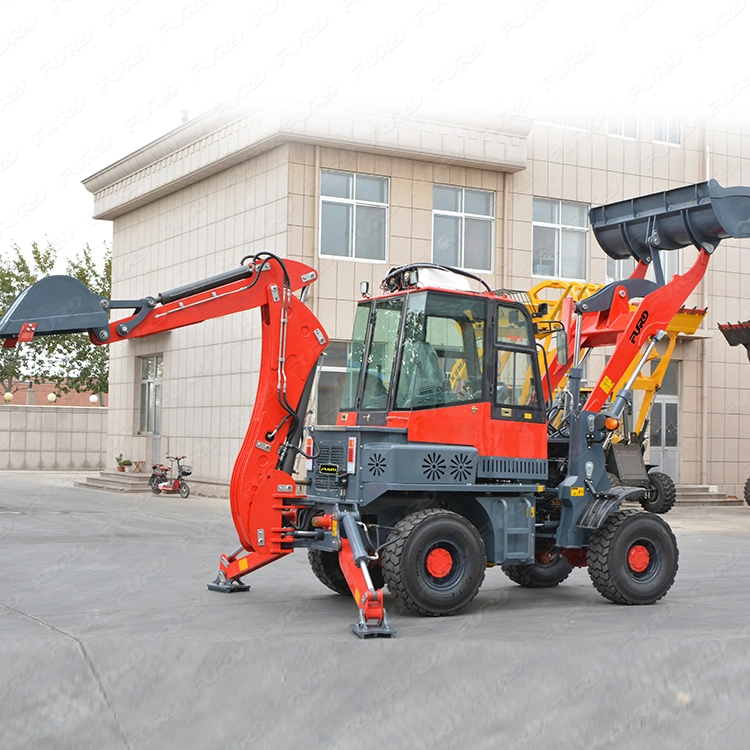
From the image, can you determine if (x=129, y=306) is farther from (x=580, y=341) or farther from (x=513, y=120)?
(x=513, y=120)

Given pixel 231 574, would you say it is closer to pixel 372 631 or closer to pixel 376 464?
pixel 376 464

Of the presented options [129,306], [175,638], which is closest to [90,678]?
[175,638]

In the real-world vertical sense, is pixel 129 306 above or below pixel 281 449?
above

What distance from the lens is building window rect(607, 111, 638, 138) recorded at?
89.0 feet

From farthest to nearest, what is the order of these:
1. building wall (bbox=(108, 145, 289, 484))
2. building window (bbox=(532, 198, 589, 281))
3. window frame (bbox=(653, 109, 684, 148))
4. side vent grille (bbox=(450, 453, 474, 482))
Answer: window frame (bbox=(653, 109, 684, 148))
building window (bbox=(532, 198, 589, 281))
building wall (bbox=(108, 145, 289, 484))
side vent grille (bbox=(450, 453, 474, 482))

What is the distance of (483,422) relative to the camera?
1037 cm

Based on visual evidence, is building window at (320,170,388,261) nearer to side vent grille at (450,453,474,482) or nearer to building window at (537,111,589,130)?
building window at (537,111,589,130)

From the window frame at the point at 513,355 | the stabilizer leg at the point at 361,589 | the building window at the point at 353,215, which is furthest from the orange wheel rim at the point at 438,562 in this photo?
the building window at the point at 353,215

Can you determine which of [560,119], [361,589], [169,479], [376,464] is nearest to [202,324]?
[169,479]

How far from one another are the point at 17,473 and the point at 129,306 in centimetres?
2743

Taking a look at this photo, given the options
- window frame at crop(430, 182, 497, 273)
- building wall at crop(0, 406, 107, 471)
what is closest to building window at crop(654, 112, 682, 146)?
window frame at crop(430, 182, 497, 273)

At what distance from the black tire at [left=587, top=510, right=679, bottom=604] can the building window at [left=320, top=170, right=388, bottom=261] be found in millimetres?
13881

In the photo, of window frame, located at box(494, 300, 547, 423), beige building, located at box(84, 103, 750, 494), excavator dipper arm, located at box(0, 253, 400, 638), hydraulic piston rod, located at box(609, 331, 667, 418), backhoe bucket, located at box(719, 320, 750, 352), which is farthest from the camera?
backhoe bucket, located at box(719, 320, 750, 352)

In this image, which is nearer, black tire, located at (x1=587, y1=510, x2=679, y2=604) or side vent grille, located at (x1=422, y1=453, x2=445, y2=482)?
side vent grille, located at (x1=422, y1=453, x2=445, y2=482)
